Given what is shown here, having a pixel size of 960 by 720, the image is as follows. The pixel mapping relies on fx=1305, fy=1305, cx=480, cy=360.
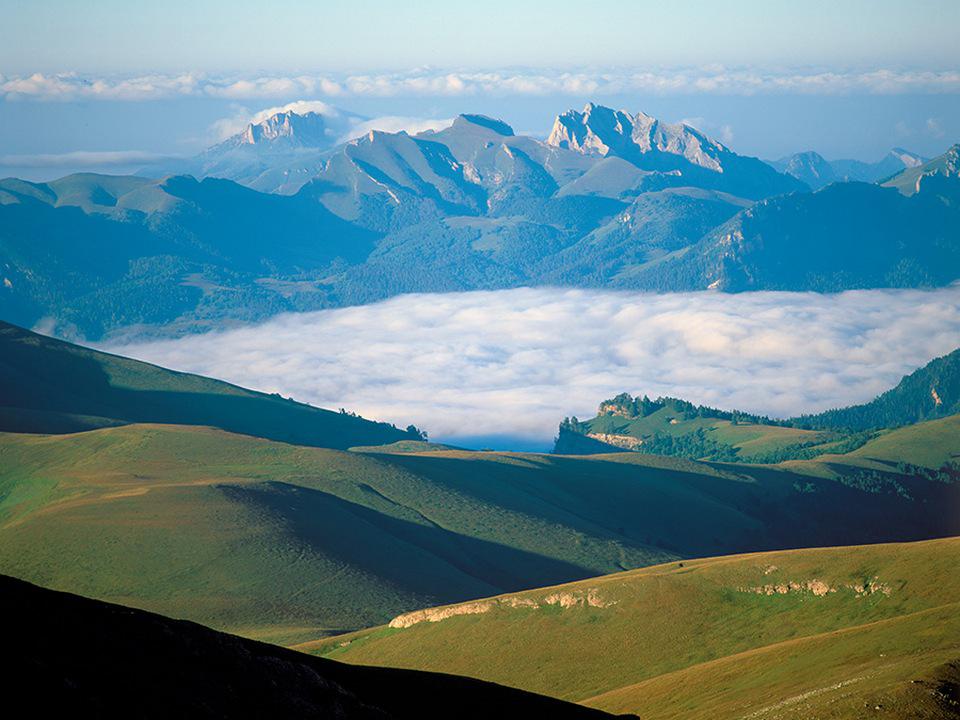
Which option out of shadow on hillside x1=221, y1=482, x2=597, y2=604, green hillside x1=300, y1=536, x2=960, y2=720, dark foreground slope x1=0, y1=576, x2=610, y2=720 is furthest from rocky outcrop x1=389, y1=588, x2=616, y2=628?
dark foreground slope x1=0, y1=576, x2=610, y2=720

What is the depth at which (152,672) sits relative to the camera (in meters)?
53.8

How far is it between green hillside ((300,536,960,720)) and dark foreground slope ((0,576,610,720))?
1073 inches

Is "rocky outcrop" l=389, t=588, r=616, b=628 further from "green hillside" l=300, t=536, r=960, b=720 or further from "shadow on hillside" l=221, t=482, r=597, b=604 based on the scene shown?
"shadow on hillside" l=221, t=482, r=597, b=604

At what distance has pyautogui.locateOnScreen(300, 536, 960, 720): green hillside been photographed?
8475cm

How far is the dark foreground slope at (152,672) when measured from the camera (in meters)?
49.3

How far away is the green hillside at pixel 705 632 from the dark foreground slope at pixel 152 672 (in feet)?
89.4

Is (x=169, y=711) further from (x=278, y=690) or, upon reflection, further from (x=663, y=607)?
(x=663, y=607)

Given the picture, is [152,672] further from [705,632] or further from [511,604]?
[511,604]

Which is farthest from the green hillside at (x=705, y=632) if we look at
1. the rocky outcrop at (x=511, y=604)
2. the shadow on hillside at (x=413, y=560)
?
the shadow on hillside at (x=413, y=560)

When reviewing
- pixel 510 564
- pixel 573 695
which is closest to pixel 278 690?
pixel 573 695

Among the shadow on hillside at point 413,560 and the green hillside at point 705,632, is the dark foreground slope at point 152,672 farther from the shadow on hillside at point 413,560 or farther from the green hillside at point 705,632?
the shadow on hillside at point 413,560

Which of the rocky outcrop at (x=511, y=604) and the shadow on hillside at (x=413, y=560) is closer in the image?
the rocky outcrop at (x=511, y=604)

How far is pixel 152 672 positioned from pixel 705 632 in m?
72.1

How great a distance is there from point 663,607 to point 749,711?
46.2 metres
